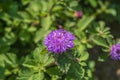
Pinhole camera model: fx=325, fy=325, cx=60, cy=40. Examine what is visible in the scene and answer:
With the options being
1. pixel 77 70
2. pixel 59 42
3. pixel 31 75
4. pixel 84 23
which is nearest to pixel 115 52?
pixel 77 70

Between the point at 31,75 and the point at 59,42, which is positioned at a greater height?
the point at 59,42

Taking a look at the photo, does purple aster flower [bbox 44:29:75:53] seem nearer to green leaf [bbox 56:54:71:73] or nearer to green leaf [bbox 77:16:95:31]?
green leaf [bbox 56:54:71:73]

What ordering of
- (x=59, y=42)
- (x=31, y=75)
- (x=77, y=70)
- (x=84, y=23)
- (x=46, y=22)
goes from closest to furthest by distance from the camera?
(x=59, y=42)
(x=77, y=70)
(x=31, y=75)
(x=46, y=22)
(x=84, y=23)

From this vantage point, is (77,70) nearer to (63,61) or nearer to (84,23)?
(63,61)

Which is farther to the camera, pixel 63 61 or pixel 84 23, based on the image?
pixel 84 23

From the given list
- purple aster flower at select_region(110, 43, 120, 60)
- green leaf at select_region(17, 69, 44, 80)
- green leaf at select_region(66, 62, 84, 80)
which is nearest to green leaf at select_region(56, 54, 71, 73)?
green leaf at select_region(66, 62, 84, 80)

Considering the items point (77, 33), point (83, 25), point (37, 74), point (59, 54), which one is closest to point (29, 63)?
point (37, 74)

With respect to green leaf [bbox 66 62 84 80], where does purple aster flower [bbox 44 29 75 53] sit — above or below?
above

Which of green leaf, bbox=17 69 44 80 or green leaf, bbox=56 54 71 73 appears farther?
green leaf, bbox=17 69 44 80

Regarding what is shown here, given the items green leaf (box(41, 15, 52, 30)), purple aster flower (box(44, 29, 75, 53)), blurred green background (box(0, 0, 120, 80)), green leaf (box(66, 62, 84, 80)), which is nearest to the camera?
purple aster flower (box(44, 29, 75, 53))
